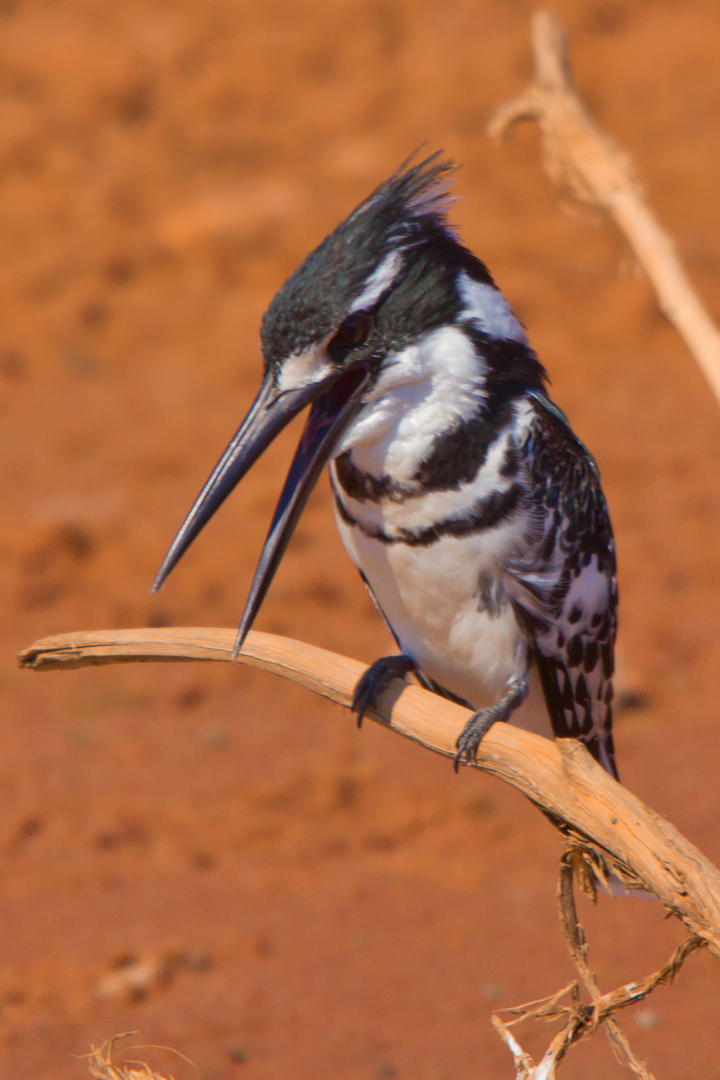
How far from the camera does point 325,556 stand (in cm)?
592

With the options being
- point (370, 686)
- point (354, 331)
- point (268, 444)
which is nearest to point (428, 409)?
point (354, 331)

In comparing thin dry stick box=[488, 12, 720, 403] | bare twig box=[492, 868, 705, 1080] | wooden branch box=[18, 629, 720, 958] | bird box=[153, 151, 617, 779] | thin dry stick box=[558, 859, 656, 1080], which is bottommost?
bare twig box=[492, 868, 705, 1080]

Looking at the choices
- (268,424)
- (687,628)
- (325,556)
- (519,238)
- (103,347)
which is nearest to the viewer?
(268,424)

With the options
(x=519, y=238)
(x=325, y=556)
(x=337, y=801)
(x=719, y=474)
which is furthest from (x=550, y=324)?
(x=337, y=801)

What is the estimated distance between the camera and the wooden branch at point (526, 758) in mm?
1960

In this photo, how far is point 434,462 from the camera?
7.89ft

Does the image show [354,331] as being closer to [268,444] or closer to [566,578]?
[268,444]

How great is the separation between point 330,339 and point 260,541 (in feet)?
12.5

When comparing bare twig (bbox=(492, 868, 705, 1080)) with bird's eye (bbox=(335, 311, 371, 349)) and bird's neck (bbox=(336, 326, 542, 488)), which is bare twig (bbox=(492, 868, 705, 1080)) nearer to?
bird's neck (bbox=(336, 326, 542, 488))

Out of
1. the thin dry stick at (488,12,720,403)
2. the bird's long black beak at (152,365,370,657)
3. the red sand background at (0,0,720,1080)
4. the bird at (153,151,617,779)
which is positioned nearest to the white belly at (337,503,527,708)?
the bird at (153,151,617,779)

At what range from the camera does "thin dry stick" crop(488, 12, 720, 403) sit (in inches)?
118

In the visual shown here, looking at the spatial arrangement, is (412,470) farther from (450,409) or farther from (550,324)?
(550,324)

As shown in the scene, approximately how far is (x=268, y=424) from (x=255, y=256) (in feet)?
17.9

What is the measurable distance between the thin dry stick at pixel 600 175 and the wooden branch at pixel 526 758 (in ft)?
3.65
